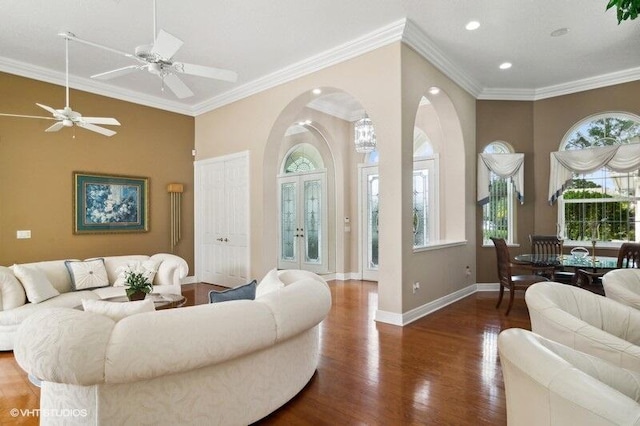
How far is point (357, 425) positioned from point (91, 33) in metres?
4.96

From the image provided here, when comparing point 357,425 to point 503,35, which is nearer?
point 357,425

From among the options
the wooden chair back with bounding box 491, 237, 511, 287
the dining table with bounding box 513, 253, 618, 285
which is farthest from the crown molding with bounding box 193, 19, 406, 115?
the dining table with bounding box 513, 253, 618, 285

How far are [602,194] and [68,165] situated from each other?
8410 millimetres

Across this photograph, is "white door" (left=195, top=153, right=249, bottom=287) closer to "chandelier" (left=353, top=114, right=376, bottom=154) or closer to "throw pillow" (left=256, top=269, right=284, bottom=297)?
"chandelier" (left=353, top=114, right=376, bottom=154)

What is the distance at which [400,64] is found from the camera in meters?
4.11

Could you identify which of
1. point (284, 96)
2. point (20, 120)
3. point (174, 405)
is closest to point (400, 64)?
point (284, 96)

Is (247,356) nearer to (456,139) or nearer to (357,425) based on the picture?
(357,425)

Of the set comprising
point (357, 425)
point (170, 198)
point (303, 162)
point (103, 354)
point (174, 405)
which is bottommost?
point (357, 425)

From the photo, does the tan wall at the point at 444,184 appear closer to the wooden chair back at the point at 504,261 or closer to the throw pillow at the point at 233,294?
the wooden chair back at the point at 504,261

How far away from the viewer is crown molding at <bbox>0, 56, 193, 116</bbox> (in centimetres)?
493

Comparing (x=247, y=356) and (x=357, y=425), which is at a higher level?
(x=247, y=356)

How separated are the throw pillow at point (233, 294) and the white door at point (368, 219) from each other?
4556 mm

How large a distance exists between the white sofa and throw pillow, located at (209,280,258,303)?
221 centimetres

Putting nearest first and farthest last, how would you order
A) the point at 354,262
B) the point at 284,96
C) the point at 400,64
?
the point at 400,64
the point at 284,96
the point at 354,262
